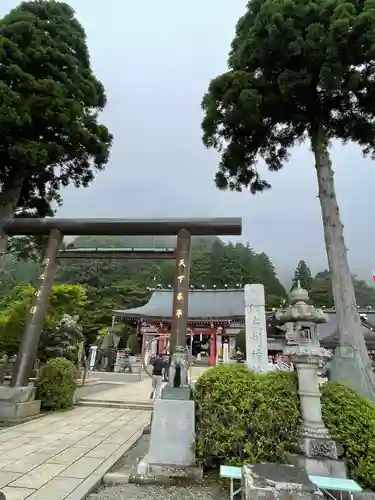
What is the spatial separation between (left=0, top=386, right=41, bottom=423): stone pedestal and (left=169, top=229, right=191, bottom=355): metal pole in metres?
3.36

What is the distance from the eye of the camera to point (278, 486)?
2.75 m

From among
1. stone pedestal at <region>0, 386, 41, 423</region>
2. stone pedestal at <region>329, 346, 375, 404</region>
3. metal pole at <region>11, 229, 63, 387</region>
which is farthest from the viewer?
metal pole at <region>11, 229, 63, 387</region>

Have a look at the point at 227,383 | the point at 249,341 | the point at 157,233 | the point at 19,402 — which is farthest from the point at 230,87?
the point at 19,402

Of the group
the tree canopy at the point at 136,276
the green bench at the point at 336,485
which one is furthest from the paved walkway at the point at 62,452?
the tree canopy at the point at 136,276

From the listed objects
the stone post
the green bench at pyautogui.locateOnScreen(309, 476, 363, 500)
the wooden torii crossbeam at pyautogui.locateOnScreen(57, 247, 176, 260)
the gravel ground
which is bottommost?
the gravel ground

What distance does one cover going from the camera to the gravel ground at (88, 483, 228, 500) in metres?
3.41

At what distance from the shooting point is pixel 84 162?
11.1 m

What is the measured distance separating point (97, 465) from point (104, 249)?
553cm

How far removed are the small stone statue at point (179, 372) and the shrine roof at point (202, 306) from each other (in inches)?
716

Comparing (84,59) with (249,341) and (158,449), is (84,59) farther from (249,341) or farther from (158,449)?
(158,449)

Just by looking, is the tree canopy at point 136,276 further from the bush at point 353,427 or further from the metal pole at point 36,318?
the bush at point 353,427

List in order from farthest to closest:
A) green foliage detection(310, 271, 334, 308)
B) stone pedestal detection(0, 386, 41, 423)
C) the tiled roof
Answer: green foliage detection(310, 271, 334, 308)
the tiled roof
stone pedestal detection(0, 386, 41, 423)

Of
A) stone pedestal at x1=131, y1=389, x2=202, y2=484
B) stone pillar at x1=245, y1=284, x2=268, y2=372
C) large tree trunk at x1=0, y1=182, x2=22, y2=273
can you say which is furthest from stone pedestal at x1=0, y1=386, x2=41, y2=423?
stone pillar at x1=245, y1=284, x2=268, y2=372

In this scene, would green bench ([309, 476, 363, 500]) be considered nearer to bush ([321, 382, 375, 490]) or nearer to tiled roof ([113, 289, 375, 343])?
bush ([321, 382, 375, 490])
